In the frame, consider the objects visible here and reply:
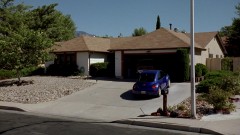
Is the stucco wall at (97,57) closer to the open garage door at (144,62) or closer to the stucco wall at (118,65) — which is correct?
the stucco wall at (118,65)

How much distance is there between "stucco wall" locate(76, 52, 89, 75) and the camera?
108 ft

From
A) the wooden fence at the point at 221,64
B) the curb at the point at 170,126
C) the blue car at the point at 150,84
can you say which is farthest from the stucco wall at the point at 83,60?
the curb at the point at 170,126

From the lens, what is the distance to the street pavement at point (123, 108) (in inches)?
508

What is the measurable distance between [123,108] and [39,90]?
8.73 meters

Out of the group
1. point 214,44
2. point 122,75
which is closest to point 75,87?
point 122,75

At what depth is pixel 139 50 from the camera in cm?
2867

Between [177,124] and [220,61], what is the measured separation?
19.9m

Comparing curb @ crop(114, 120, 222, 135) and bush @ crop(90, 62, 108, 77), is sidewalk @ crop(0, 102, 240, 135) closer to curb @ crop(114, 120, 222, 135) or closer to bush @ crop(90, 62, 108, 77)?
curb @ crop(114, 120, 222, 135)

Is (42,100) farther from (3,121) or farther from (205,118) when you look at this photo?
(205,118)

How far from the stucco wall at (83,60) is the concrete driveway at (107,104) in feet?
27.2

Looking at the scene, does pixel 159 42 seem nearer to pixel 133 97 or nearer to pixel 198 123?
pixel 133 97

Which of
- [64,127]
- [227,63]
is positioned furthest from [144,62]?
[64,127]

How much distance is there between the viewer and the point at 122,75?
30.0 metres

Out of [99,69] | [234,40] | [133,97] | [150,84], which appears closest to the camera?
[150,84]
